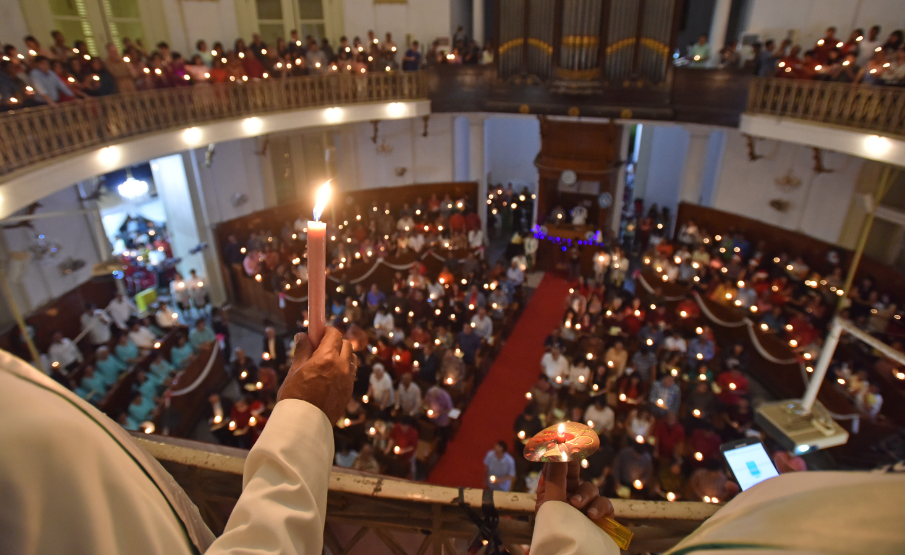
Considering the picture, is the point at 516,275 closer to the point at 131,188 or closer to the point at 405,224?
the point at 405,224

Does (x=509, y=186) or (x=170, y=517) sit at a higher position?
(x=170, y=517)

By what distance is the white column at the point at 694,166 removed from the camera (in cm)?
1315

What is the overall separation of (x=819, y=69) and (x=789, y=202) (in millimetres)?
3628

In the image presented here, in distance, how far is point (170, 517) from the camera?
97 cm

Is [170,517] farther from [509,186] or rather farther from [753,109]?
[509,186]

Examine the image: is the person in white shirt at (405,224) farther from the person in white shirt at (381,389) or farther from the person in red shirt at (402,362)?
the person in white shirt at (381,389)

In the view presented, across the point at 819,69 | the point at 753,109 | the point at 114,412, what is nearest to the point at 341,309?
the point at 114,412

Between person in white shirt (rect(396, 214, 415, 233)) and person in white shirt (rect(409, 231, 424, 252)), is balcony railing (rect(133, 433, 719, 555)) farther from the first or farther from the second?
person in white shirt (rect(396, 214, 415, 233))

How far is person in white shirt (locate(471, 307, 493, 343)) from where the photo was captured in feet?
32.6

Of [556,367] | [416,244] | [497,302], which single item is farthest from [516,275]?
[556,367]

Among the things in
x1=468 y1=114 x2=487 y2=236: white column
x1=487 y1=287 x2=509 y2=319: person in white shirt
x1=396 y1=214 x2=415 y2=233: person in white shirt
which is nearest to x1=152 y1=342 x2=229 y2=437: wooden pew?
x1=487 y1=287 x2=509 y2=319: person in white shirt

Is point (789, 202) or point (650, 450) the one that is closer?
point (650, 450)

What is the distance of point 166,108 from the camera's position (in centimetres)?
965

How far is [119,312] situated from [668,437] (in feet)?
32.8
